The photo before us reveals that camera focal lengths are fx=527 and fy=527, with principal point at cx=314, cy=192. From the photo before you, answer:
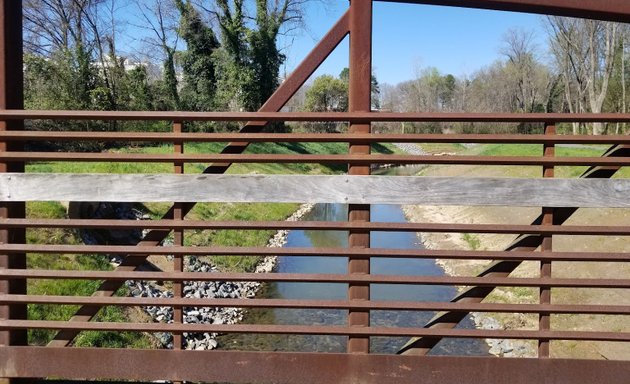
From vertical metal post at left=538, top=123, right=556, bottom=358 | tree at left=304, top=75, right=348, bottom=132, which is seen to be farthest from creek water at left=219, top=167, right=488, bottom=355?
tree at left=304, top=75, right=348, bottom=132

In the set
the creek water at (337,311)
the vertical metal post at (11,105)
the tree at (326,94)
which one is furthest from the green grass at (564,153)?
the tree at (326,94)

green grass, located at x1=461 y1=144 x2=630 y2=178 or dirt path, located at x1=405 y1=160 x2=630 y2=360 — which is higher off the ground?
green grass, located at x1=461 y1=144 x2=630 y2=178

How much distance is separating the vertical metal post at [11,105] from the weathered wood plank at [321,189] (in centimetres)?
20

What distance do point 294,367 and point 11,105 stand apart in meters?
2.44

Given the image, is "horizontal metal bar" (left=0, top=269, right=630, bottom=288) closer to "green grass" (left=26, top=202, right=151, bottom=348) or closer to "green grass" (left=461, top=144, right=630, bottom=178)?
"green grass" (left=26, top=202, right=151, bottom=348)

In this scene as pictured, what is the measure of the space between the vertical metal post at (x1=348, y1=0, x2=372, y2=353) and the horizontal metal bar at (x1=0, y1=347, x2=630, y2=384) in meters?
0.17

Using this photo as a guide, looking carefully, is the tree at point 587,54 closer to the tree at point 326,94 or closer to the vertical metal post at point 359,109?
the tree at point 326,94

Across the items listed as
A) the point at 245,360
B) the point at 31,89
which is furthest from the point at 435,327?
the point at 31,89

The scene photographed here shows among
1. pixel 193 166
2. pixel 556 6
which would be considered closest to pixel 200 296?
pixel 193 166

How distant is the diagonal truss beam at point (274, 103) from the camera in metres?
3.24

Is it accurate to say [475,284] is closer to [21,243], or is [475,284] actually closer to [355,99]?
[355,99]

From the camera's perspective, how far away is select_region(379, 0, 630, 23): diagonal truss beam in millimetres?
3221

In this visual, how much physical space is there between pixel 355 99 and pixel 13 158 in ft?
6.97

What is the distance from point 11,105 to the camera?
11.1ft
